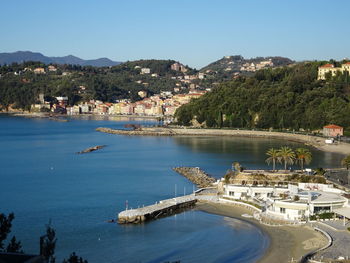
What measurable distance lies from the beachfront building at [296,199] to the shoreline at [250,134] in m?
17.8

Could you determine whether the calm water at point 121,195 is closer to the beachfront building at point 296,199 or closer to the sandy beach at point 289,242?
the sandy beach at point 289,242

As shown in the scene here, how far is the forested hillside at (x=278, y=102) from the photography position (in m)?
50.5

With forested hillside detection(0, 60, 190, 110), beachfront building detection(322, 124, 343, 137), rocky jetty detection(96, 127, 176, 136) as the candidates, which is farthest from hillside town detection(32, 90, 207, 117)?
beachfront building detection(322, 124, 343, 137)

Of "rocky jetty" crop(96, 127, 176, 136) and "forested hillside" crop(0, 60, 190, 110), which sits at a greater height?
"forested hillside" crop(0, 60, 190, 110)

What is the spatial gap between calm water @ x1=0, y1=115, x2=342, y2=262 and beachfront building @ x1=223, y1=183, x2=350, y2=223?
1312 mm

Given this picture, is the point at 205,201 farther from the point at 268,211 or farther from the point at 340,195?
the point at 340,195

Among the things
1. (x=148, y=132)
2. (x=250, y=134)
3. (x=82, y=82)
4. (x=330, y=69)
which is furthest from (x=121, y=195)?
(x=82, y=82)

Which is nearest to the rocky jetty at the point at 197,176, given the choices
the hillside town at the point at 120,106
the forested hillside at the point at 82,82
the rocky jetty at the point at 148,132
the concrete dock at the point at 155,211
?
the concrete dock at the point at 155,211

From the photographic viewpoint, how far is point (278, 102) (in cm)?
5416

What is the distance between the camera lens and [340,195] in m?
19.2

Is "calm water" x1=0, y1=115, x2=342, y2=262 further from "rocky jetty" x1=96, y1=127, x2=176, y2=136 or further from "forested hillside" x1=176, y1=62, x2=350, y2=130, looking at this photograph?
"rocky jetty" x1=96, y1=127, x2=176, y2=136

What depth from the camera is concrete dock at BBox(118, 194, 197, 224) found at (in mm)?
18828

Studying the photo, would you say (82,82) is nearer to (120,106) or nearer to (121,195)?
(120,106)

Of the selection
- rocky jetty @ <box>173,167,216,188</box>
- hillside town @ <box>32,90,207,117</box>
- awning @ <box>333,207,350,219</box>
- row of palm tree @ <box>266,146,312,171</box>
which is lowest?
rocky jetty @ <box>173,167,216,188</box>
